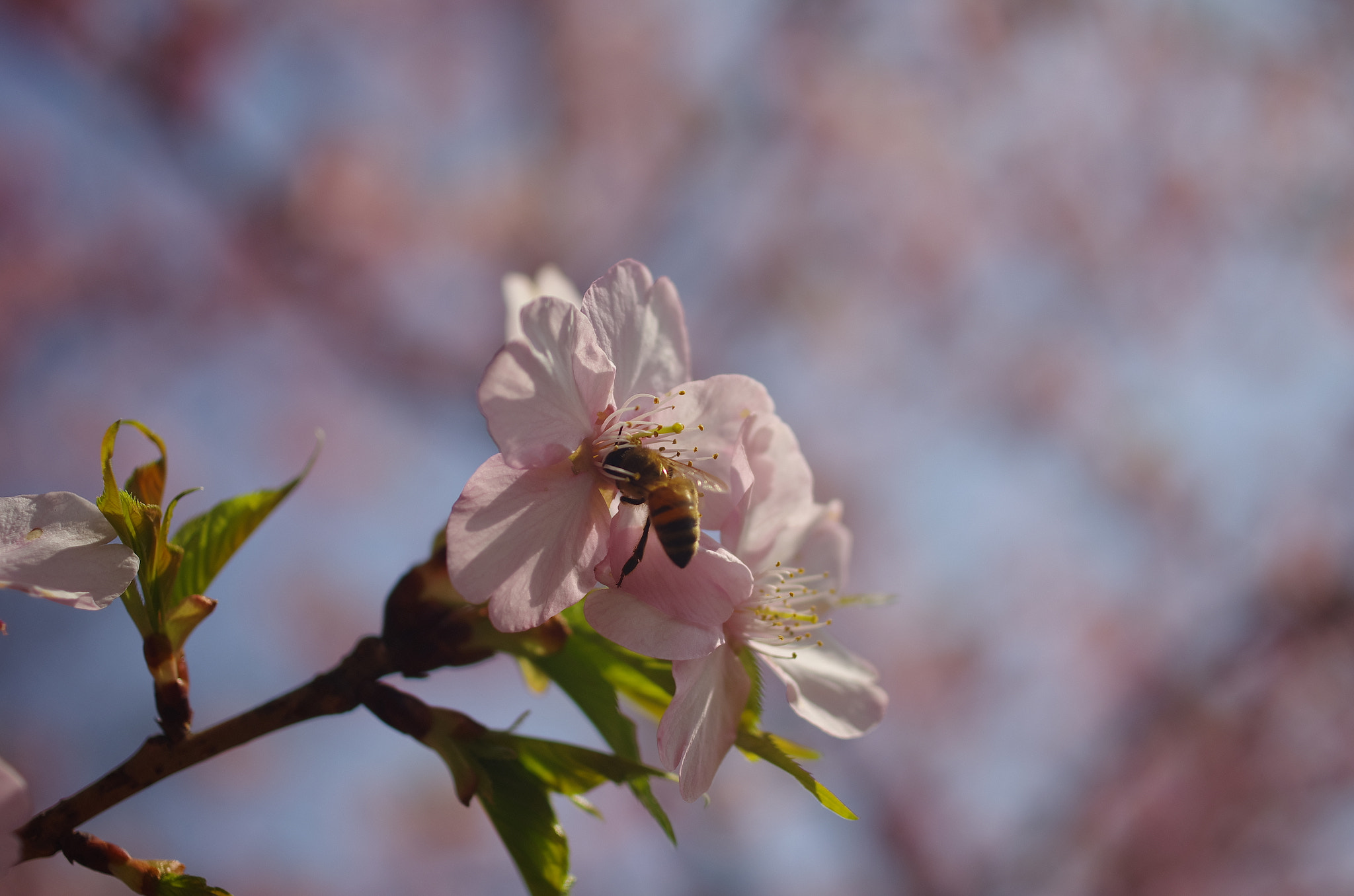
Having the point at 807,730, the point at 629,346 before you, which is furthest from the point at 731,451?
the point at 807,730

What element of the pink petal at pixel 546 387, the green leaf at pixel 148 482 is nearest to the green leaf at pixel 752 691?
the pink petal at pixel 546 387

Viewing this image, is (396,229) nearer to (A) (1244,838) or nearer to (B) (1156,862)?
(B) (1156,862)

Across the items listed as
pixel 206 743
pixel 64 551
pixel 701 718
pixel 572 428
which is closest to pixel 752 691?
pixel 701 718

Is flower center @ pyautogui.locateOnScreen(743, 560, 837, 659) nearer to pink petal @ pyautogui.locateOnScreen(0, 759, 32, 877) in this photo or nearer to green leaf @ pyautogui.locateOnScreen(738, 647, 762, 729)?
green leaf @ pyautogui.locateOnScreen(738, 647, 762, 729)

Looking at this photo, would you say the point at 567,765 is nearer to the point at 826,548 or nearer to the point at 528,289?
the point at 826,548

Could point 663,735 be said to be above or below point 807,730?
below

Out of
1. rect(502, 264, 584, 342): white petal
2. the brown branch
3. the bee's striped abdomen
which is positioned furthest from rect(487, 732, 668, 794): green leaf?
rect(502, 264, 584, 342): white petal
